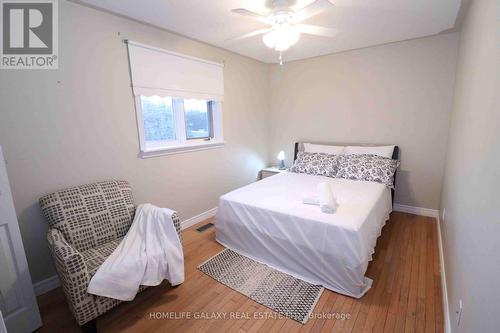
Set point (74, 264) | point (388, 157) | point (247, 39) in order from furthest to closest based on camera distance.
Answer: point (388, 157) < point (247, 39) < point (74, 264)

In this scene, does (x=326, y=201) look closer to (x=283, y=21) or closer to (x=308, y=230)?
(x=308, y=230)

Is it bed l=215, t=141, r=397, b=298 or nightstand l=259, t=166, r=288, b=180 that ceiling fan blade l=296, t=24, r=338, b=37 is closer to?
bed l=215, t=141, r=397, b=298

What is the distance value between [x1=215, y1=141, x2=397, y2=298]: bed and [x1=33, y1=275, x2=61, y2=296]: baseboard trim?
148 cm

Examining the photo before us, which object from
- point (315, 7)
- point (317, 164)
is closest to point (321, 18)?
point (315, 7)

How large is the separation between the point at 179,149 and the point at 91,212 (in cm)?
120

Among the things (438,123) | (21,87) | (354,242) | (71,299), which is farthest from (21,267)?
(438,123)

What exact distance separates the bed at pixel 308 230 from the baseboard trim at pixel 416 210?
85 centimetres

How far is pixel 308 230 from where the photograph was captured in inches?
76.9

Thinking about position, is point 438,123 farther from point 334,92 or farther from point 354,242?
point 354,242

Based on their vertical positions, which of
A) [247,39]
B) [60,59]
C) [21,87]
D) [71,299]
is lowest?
[71,299]

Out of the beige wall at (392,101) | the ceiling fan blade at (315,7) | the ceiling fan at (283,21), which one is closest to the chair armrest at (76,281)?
the ceiling fan at (283,21)

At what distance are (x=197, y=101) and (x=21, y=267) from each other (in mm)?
2413

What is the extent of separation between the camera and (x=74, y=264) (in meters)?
1.44

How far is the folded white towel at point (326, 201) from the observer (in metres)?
2.05
